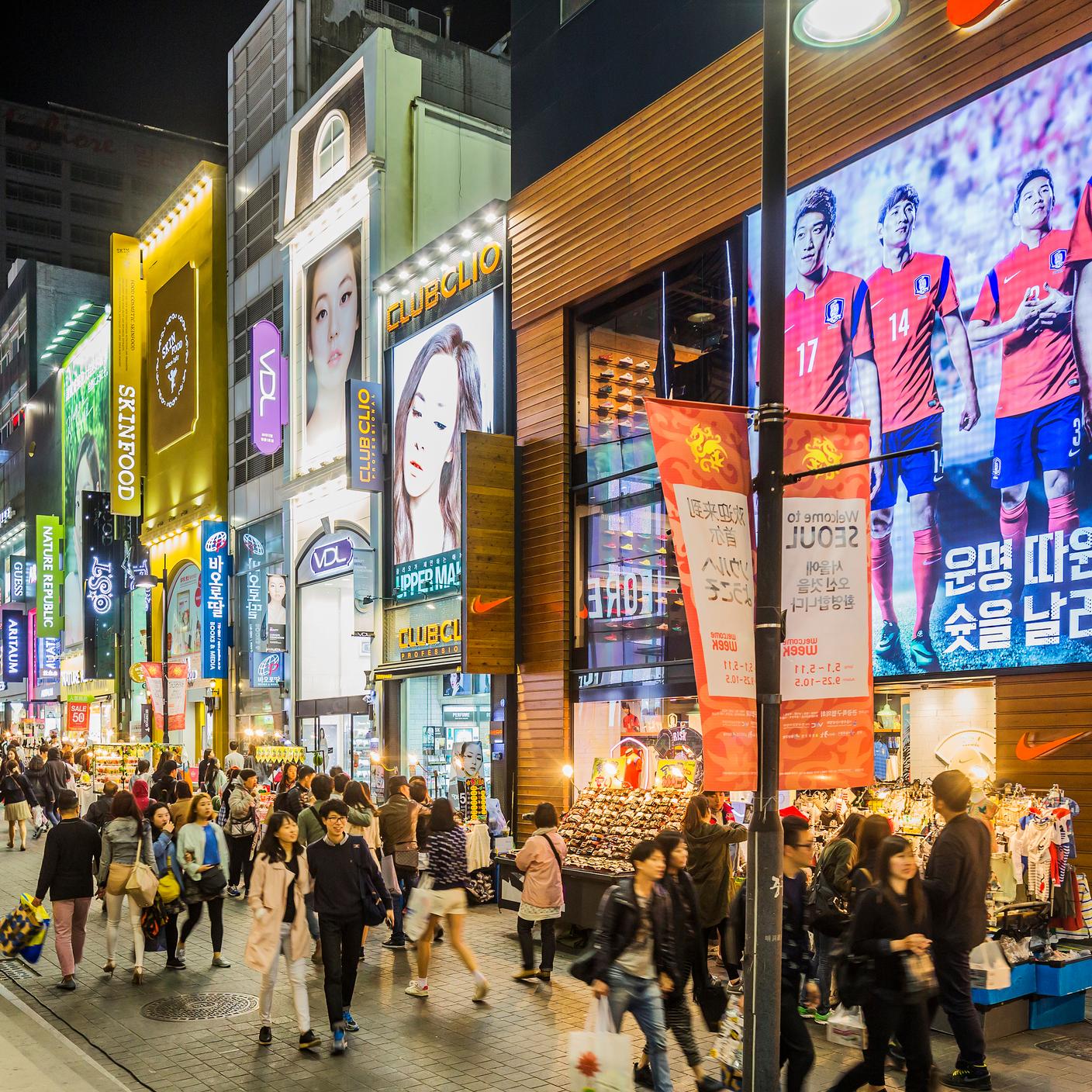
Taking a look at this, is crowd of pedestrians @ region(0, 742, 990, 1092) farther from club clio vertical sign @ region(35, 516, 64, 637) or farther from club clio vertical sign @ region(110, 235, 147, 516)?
club clio vertical sign @ region(35, 516, 64, 637)

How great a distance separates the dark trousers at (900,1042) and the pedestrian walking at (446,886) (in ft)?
14.6

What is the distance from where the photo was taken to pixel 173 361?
132ft

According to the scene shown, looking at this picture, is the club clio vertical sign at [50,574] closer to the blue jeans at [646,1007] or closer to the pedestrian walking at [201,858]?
the pedestrian walking at [201,858]

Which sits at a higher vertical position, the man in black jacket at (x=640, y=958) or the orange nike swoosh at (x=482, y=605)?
the orange nike swoosh at (x=482, y=605)

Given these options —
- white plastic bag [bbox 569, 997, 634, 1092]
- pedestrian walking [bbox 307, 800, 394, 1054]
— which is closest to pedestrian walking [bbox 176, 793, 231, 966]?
pedestrian walking [bbox 307, 800, 394, 1054]

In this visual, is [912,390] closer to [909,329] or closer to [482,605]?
[909,329]

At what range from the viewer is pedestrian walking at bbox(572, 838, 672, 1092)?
6938 mm

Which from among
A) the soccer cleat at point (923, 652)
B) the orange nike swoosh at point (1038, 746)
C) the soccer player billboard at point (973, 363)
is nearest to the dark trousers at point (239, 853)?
the soccer player billboard at point (973, 363)

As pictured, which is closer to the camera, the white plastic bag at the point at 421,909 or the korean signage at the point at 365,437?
the white plastic bag at the point at 421,909

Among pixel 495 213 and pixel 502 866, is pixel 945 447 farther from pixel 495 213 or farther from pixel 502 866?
pixel 495 213

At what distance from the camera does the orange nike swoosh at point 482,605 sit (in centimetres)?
1883

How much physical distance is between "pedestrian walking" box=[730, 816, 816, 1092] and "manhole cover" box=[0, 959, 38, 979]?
26.3 ft

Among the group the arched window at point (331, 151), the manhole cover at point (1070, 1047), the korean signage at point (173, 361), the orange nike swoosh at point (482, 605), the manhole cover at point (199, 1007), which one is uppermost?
the arched window at point (331, 151)

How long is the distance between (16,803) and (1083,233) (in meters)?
20.3
